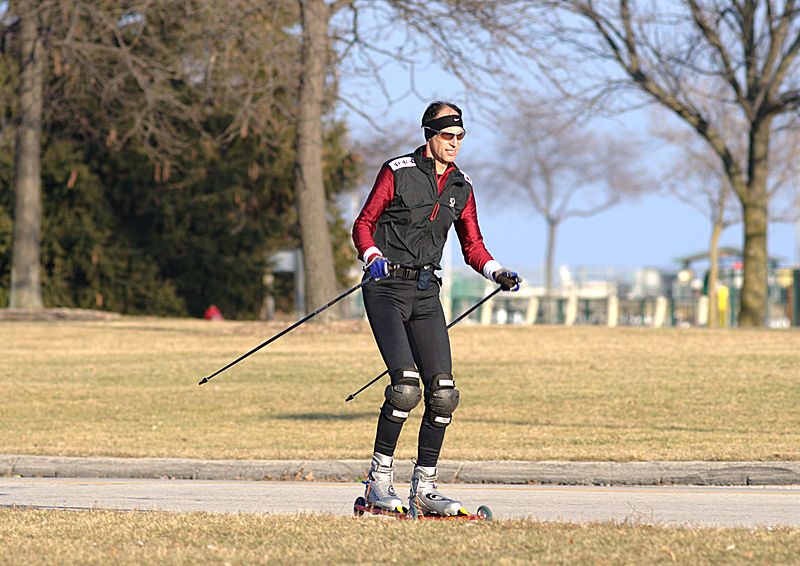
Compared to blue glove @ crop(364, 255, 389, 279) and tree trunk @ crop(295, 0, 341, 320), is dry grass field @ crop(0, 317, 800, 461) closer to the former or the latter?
tree trunk @ crop(295, 0, 341, 320)

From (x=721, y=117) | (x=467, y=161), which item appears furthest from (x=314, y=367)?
(x=467, y=161)

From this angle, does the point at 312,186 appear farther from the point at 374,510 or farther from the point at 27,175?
the point at 374,510


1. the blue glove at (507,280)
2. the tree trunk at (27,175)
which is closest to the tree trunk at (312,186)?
the tree trunk at (27,175)

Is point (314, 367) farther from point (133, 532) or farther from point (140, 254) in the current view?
point (140, 254)

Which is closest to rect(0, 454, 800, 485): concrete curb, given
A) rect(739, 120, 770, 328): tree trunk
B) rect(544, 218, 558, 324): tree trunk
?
rect(739, 120, 770, 328): tree trunk

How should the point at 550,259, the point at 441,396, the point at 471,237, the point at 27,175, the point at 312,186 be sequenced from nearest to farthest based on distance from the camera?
the point at 441,396
the point at 471,237
the point at 312,186
the point at 27,175
the point at 550,259

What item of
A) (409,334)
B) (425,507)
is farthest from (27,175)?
(425,507)

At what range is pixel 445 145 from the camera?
6.37 metres

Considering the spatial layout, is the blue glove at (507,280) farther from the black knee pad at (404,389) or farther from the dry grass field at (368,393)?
the dry grass field at (368,393)

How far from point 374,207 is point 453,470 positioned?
3530mm

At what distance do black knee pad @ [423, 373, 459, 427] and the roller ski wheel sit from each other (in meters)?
0.53

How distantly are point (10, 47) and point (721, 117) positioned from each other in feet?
76.8

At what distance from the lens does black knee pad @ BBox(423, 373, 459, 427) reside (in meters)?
6.31

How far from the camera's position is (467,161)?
54.6 meters
